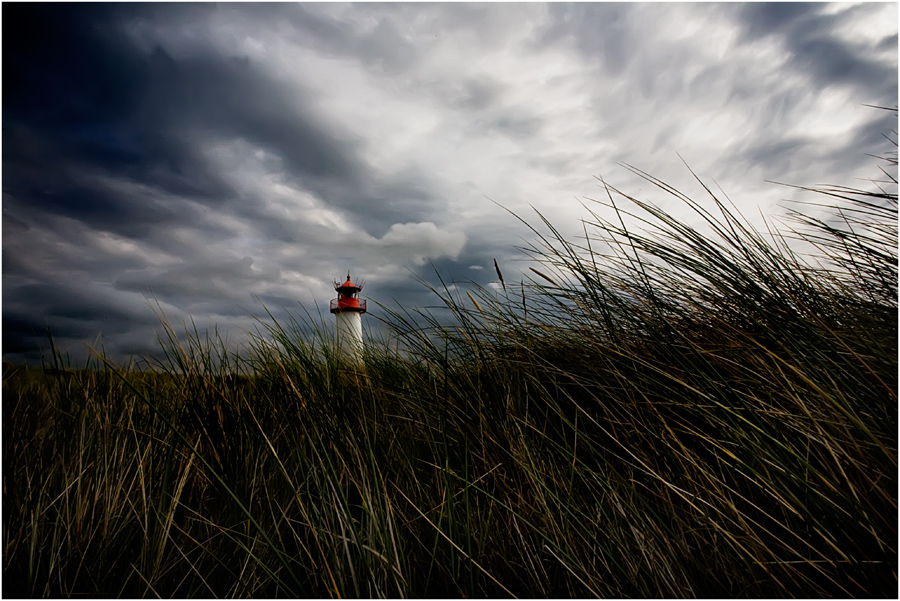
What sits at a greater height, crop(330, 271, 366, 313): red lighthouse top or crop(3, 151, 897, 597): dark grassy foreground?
crop(330, 271, 366, 313): red lighthouse top

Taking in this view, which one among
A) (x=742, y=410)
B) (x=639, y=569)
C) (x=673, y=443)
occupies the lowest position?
(x=639, y=569)

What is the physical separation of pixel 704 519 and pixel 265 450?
1.60 metres

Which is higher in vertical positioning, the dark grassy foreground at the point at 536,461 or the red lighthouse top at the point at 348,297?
the red lighthouse top at the point at 348,297

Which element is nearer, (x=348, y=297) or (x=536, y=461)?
(x=536, y=461)

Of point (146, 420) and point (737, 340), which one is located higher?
point (737, 340)

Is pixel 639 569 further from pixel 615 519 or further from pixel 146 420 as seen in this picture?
pixel 146 420

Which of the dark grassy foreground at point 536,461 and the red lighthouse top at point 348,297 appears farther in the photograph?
the red lighthouse top at point 348,297

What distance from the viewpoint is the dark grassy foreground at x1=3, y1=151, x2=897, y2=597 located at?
105 centimetres

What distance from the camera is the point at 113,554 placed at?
135 cm

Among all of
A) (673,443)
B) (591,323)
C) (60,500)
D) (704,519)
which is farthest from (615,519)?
(60,500)

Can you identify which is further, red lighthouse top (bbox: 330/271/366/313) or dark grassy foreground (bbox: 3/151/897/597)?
red lighthouse top (bbox: 330/271/366/313)

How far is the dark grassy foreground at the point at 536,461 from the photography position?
41.5 inches

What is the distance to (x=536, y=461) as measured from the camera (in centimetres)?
146

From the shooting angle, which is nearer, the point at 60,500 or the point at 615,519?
the point at 615,519
